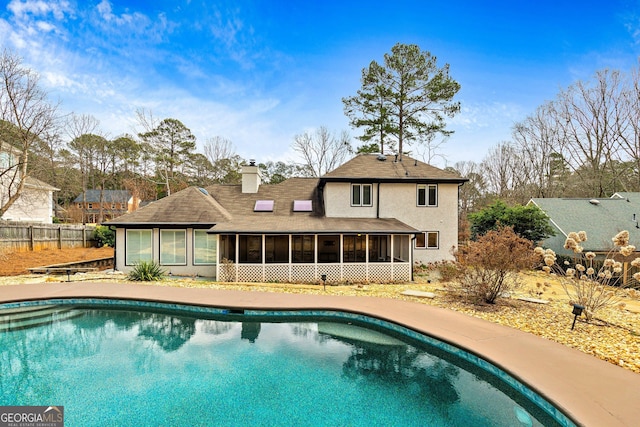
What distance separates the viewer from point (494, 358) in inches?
211

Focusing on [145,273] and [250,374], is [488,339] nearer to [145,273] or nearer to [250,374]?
[250,374]

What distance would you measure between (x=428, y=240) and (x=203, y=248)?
12040 mm

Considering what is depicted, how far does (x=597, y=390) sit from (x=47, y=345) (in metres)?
10.8

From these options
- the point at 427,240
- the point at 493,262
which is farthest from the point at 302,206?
the point at 493,262

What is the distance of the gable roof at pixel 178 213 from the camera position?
542 inches

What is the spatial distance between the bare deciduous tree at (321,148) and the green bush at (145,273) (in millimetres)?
21270

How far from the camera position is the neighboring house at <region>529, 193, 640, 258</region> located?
640 inches

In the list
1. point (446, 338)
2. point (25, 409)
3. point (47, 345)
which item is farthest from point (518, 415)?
point (47, 345)

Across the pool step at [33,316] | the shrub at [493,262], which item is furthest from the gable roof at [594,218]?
the pool step at [33,316]

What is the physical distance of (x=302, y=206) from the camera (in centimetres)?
1716

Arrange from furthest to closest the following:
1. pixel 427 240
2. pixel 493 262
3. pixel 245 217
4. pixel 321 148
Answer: pixel 321 148 → pixel 427 240 → pixel 245 217 → pixel 493 262

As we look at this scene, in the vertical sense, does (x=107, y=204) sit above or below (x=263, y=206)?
above

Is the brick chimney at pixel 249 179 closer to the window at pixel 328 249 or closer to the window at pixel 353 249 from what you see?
the window at pixel 328 249
